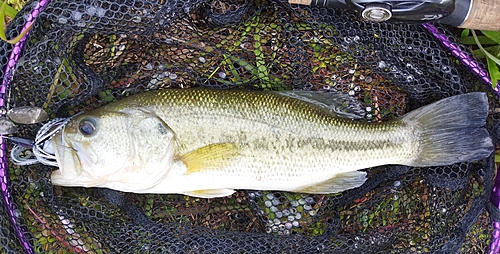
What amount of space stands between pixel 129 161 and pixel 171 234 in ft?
1.77

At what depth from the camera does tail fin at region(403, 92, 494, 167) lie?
8.67ft

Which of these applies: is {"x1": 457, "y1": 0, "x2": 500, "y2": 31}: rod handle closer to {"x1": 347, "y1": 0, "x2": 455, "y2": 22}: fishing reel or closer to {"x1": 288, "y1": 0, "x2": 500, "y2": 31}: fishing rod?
{"x1": 288, "y1": 0, "x2": 500, "y2": 31}: fishing rod

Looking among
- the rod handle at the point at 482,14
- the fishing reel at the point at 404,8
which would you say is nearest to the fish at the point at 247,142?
the rod handle at the point at 482,14

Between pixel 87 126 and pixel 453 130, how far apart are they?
1.91m

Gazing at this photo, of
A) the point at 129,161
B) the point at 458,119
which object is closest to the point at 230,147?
the point at 129,161

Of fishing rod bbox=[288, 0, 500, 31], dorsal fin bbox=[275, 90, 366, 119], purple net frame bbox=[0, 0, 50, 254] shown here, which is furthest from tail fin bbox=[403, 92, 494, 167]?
purple net frame bbox=[0, 0, 50, 254]

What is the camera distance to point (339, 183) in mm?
2738

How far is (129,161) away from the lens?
Answer: 97.3 inches

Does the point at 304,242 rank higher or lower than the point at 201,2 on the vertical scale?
lower

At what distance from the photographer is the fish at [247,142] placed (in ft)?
8.14

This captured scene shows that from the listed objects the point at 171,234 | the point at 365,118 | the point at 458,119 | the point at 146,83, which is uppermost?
the point at 458,119

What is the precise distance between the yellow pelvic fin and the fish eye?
0.46 m

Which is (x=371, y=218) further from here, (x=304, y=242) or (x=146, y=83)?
(x=146, y=83)

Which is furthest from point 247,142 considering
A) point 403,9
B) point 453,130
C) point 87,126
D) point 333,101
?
point 453,130
